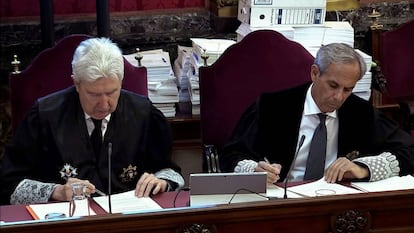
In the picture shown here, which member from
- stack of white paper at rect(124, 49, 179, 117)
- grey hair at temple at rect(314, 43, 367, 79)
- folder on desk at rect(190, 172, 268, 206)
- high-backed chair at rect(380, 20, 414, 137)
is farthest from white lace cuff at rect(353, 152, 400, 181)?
high-backed chair at rect(380, 20, 414, 137)

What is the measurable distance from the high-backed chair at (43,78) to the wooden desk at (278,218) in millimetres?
1172

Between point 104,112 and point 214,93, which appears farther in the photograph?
point 214,93

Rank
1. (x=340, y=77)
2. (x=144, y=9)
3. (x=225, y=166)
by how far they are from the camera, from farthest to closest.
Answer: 1. (x=144, y=9)
2. (x=225, y=166)
3. (x=340, y=77)

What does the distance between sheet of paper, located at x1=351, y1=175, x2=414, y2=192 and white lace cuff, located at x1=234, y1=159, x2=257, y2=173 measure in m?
0.37

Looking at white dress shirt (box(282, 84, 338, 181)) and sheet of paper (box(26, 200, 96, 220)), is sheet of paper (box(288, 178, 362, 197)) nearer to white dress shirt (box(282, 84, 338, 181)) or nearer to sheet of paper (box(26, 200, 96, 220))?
white dress shirt (box(282, 84, 338, 181))

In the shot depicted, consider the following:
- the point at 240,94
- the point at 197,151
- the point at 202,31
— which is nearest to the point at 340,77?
the point at 240,94

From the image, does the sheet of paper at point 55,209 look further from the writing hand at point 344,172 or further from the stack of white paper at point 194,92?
the stack of white paper at point 194,92

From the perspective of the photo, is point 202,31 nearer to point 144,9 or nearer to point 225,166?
point 144,9

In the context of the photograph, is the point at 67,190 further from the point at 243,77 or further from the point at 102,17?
the point at 102,17

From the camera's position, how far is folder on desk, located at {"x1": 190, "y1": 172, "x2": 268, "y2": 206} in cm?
244

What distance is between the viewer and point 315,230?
242 cm

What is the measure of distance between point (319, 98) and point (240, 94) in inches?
20.1

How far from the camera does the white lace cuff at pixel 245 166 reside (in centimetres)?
295

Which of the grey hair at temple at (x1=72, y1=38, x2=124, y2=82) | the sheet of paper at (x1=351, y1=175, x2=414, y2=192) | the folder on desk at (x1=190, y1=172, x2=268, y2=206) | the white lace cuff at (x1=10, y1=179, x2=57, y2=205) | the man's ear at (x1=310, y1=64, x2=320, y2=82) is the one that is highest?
the grey hair at temple at (x1=72, y1=38, x2=124, y2=82)
